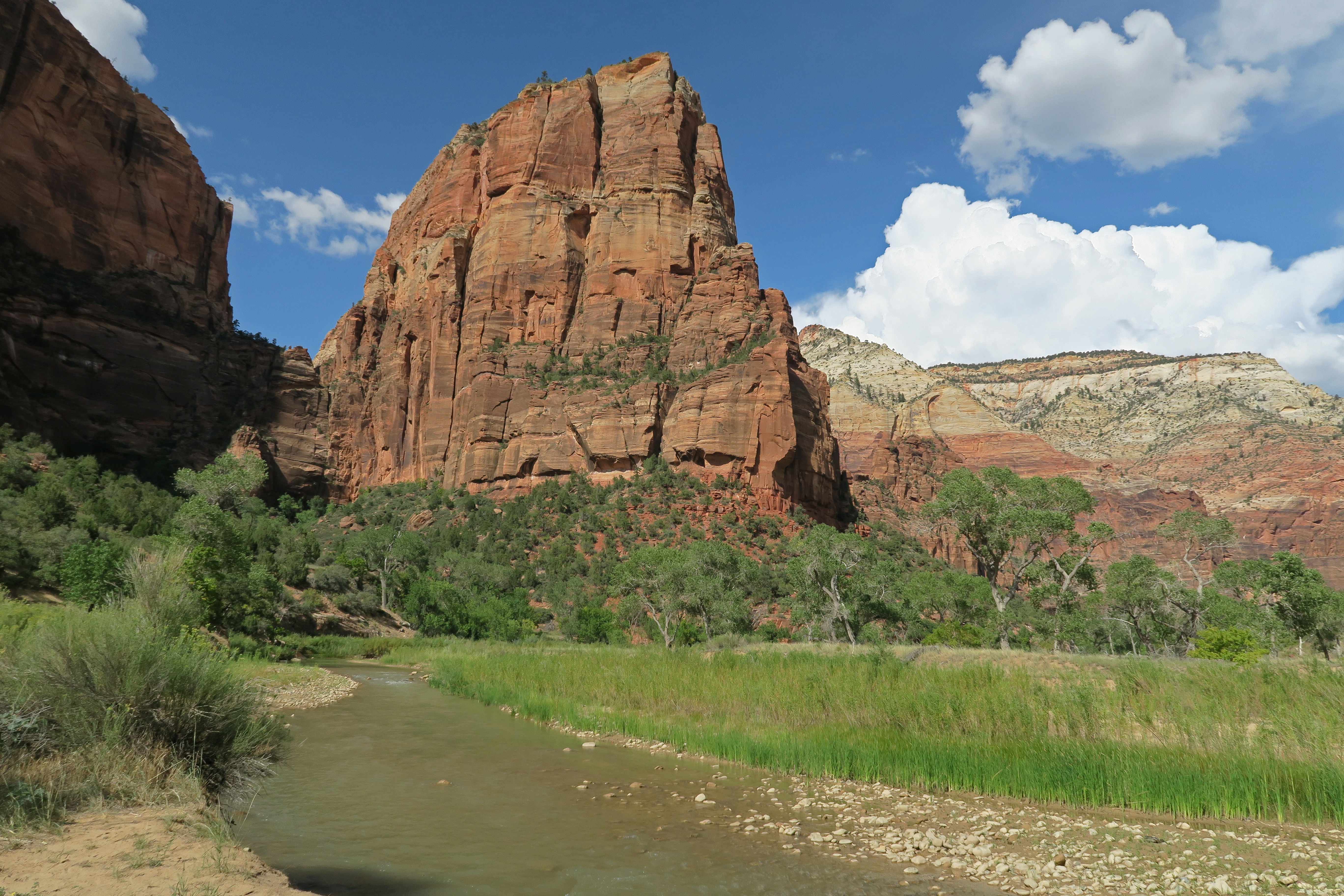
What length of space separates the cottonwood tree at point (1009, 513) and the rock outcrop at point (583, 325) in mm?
29159

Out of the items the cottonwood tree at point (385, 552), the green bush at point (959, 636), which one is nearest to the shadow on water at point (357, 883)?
the green bush at point (959, 636)

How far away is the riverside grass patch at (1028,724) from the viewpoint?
338 inches

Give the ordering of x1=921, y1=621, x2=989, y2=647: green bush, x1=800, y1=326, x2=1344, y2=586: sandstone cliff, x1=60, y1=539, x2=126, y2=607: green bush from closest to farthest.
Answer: x1=60, y1=539, x2=126, y2=607: green bush < x1=921, y1=621, x2=989, y2=647: green bush < x1=800, y1=326, x2=1344, y2=586: sandstone cliff

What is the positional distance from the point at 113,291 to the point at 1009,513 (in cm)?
7793

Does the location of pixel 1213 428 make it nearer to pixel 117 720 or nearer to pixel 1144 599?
pixel 1144 599

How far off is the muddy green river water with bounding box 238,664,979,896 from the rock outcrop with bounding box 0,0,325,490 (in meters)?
57.6

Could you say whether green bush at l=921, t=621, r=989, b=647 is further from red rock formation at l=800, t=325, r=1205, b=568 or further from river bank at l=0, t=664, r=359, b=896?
red rock formation at l=800, t=325, r=1205, b=568

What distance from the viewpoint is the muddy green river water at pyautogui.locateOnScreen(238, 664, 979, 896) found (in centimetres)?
691

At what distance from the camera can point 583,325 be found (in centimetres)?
7275

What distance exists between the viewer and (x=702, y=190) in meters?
77.6

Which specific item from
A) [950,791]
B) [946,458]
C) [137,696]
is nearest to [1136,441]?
[946,458]

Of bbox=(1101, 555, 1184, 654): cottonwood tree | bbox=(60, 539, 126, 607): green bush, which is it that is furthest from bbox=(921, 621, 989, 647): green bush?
bbox=(60, 539, 126, 607): green bush

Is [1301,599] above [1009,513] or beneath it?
beneath

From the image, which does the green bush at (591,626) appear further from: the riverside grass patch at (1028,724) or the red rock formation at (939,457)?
the red rock formation at (939,457)
